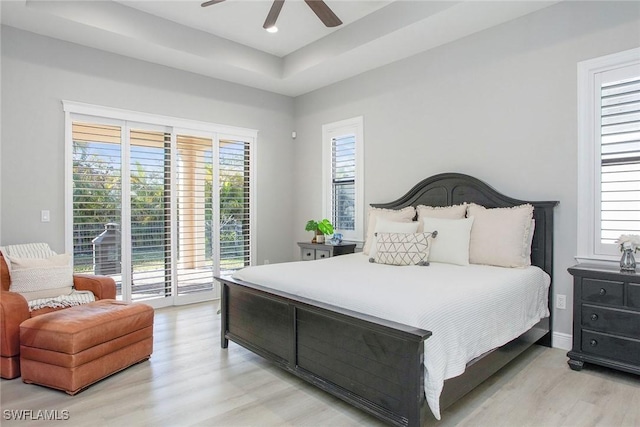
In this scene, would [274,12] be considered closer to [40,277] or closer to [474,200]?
[474,200]

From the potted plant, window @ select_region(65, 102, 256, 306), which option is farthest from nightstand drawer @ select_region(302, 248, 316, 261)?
window @ select_region(65, 102, 256, 306)

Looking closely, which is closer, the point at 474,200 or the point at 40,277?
the point at 40,277

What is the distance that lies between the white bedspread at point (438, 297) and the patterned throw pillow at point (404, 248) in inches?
5.5

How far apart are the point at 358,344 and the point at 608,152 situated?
257cm

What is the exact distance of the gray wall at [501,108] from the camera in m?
3.17

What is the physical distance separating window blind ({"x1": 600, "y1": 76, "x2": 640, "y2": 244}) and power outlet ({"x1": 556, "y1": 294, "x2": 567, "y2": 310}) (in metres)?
0.58

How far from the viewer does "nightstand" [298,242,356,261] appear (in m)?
4.70

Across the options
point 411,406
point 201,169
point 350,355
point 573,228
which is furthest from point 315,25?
point 411,406

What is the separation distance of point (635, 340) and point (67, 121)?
529cm

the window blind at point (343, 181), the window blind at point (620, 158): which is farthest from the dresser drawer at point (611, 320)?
the window blind at point (343, 181)

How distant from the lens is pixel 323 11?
3.01m

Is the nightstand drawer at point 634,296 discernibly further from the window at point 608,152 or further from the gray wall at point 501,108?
the gray wall at point 501,108

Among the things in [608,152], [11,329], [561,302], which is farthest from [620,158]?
[11,329]

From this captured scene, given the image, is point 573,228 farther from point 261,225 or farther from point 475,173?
point 261,225
